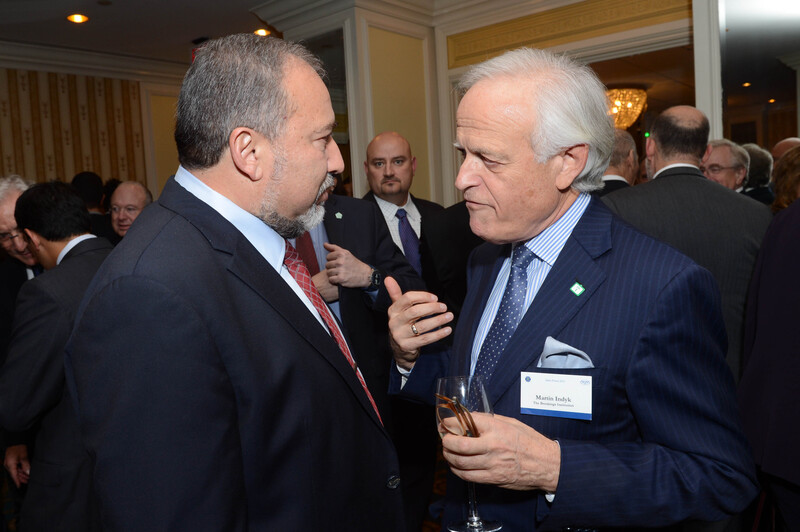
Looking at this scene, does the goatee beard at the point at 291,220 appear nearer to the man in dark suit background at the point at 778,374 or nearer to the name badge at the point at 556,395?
the name badge at the point at 556,395

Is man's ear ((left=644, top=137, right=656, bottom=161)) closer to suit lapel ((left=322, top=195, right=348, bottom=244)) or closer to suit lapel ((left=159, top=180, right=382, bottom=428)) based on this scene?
suit lapel ((left=322, top=195, right=348, bottom=244))

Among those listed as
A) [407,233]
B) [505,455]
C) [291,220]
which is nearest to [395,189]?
[407,233]

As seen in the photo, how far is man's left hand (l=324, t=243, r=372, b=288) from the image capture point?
237cm

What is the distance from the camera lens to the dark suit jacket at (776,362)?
172 cm

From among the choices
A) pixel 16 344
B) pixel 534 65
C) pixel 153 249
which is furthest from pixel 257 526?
pixel 16 344

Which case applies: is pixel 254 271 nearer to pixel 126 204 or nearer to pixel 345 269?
pixel 345 269

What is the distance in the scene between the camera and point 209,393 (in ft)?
3.11

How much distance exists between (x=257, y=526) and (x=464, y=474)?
37 cm

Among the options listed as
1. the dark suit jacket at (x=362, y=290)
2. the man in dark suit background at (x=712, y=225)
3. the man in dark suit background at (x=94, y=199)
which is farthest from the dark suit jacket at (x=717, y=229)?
the man in dark suit background at (x=94, y=199)

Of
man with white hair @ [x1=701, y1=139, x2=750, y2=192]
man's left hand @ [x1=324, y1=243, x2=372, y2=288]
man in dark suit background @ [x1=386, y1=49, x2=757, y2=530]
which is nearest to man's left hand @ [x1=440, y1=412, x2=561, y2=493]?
man in dark suit background @ [x1=386, y1=49, x2=757, y2=530]

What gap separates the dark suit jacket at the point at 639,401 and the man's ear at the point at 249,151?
634mm

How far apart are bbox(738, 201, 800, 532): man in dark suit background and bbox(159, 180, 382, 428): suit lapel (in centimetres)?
131

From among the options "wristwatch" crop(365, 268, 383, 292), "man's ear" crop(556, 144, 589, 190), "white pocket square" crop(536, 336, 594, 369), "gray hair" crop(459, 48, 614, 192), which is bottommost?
"white pocket square" crop(536, 336, 594, 369)

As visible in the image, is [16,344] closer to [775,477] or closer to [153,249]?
[153,249]
